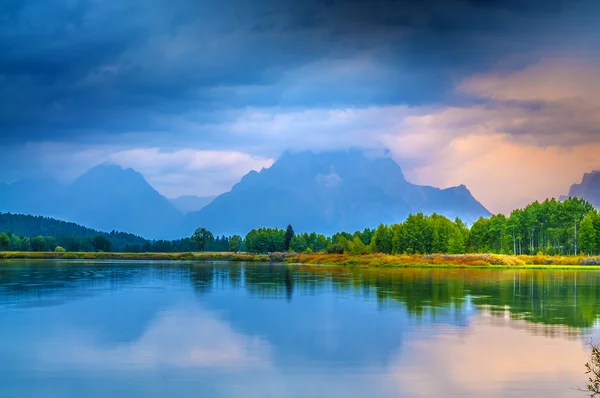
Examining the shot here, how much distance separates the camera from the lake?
62.1 feet

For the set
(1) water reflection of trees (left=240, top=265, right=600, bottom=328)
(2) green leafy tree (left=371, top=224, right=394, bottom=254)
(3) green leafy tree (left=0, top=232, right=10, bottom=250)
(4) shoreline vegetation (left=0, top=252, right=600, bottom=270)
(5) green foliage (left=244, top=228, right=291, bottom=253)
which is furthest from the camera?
(3) green leafy tree (left=0, top=232, right=10, bottom=250)

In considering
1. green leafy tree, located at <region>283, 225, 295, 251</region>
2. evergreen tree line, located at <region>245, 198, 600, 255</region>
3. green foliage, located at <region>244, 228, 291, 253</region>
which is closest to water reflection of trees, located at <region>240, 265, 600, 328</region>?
evergreen tree line, located at <region>245, 198, 600, 255</region>

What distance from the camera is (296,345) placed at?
83.8 ft

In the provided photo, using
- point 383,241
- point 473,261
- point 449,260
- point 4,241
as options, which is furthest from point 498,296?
point 4,241

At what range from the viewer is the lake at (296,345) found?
1892cm

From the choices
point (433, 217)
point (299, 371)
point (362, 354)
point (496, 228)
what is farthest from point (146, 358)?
point (433, 217)

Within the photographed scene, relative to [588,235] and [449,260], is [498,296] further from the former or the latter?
[588,235]

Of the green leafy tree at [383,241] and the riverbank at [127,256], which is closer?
the green leafy tree at [383,241]

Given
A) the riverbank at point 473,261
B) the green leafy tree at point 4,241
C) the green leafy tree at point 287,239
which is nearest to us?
the riverbank at point 473,261

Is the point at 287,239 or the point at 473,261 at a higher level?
the point at 287,239

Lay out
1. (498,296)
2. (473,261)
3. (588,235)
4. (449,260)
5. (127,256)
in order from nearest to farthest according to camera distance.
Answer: (498,296)
(473,261)
(588,235)
(449,260)
(127,256)

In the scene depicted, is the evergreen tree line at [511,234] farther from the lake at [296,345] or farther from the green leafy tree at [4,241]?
the green leafy tree at [4,241]

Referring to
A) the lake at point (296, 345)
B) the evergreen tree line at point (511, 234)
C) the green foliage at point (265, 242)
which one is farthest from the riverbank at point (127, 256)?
the lake at point (296, 345)

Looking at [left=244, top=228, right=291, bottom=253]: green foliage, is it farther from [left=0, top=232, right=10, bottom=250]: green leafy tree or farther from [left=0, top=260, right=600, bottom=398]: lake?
[left=0, top=260, right=600, bottom=398]: lake
